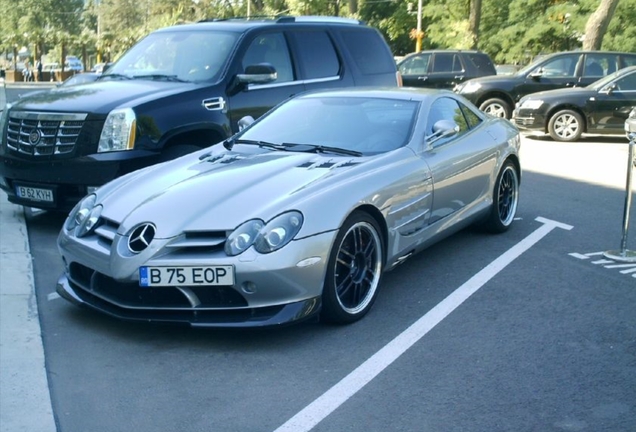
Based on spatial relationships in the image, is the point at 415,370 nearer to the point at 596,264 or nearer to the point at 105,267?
the point at 105,267

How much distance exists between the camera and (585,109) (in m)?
16.7

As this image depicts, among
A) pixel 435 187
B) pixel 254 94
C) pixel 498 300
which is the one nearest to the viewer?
pixel 498 300

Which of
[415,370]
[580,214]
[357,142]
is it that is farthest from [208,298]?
[580,214]

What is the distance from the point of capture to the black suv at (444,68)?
22859 mm

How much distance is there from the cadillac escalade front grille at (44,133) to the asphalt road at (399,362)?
4.34 ft

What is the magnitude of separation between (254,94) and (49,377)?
15.5ft

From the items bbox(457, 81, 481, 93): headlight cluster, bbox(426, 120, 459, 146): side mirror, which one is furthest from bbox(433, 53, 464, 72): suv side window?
bbox(426, 120, 459, 146): side mirror

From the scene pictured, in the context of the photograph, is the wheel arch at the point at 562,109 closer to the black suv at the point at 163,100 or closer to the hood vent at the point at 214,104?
the black suv at the point at 163,100

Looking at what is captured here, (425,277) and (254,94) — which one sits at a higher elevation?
(254,94)

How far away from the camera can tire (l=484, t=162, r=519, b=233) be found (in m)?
7.80

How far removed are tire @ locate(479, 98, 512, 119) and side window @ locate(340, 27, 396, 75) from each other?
9575 millimetres

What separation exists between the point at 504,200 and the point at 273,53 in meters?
3.02

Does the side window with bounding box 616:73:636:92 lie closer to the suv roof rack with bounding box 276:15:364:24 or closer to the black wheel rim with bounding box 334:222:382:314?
the suv roof rack with bounding box 276:15:364:24

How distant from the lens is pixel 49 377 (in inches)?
184
